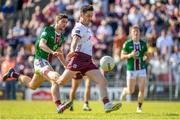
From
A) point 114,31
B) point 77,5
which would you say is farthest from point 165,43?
point 77,5

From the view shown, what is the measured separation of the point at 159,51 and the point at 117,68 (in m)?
2.08

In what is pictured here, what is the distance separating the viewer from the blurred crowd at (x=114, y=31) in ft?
104

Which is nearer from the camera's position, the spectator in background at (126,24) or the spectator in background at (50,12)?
the spectator in background at (126,24)

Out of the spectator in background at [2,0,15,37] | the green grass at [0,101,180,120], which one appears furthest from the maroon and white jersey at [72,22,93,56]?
the spectator in background at [2,0,15,37]

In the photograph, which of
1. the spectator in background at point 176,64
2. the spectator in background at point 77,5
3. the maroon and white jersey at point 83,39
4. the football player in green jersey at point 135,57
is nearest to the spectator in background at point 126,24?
the spectator in background at point 77,5

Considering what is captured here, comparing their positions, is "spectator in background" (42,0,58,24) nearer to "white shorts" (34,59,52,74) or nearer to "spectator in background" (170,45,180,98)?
"spectator in background" (170,45,180,98)

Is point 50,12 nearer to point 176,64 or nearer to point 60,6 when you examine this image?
point 60,6

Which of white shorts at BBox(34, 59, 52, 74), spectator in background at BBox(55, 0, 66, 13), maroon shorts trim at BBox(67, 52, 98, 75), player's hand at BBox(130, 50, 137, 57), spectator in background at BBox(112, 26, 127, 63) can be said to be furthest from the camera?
spectator in background at BBox(55, 0, 66, 13)

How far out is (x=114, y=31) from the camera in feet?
111

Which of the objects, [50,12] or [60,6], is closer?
[50,12]

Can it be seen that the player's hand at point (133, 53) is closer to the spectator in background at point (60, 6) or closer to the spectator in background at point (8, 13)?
the spectator in background at point (60, 6)

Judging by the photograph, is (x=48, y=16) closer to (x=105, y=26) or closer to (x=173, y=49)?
(x=105, y=26)

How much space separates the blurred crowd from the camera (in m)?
31.7

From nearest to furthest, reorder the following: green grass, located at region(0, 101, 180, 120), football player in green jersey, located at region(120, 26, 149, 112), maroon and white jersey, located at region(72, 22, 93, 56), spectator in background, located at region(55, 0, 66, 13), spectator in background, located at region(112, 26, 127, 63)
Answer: green grass, located at region(0, 101, 180, 120) < maroon and white jersey, located at region(72, 22, 93, 56) < football player in green jersey, located at region(120, 26, 149, 112) < spectator in background, located at region(112, 26, 127, 63) < spectator in background, located at region(55, 0, 66, 13)
